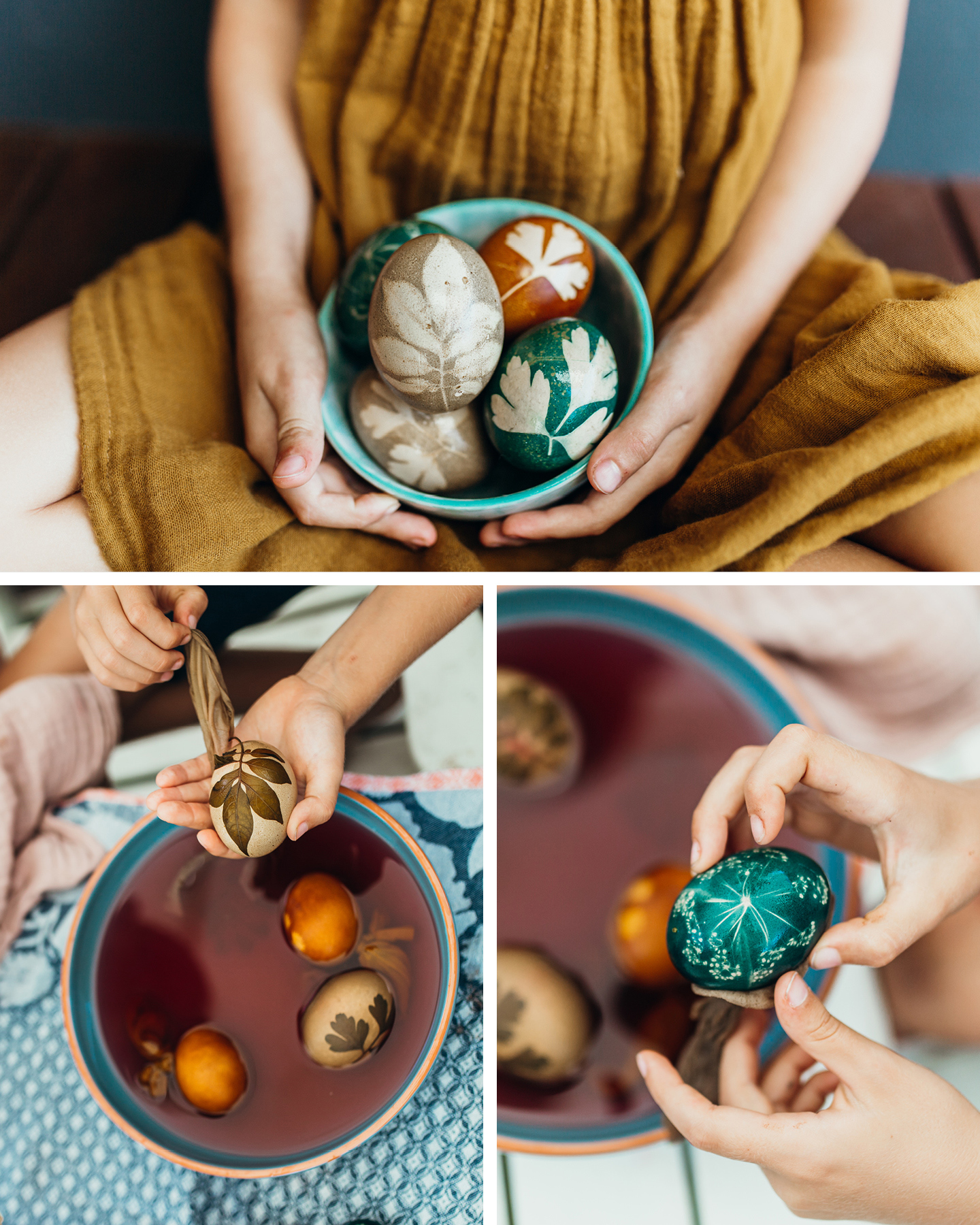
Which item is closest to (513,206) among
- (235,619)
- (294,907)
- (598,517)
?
(598,517)

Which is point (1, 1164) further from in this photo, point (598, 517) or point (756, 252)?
point (756, 252)

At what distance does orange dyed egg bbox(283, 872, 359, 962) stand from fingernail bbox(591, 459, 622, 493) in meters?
0.29

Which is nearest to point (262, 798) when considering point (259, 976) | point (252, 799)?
point (252, 799)

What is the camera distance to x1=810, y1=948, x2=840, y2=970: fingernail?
478 millimetres

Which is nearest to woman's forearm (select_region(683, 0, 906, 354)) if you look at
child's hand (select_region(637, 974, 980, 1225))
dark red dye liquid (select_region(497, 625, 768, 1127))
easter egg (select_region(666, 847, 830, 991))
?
dark red dye liquid (select_region(497, 625, 768, 1127))

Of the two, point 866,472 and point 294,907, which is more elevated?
point 866,472

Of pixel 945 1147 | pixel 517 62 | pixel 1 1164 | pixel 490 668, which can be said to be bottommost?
pixel 1 1164

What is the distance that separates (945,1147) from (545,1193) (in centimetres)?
23

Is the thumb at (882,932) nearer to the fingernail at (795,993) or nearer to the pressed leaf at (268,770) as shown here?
the fingernail at (795,993)

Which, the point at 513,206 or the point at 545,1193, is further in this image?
the point at 513,206

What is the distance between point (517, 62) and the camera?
1.93ft

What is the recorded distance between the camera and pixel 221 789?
1.64 feet

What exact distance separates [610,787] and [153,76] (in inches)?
35.1

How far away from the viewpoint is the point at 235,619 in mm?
544
